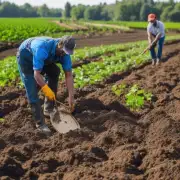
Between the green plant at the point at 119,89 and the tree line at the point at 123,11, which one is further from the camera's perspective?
the tree line at the point at 123,11

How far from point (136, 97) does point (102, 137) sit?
2.79 m

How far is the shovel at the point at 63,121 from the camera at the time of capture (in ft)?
24.3

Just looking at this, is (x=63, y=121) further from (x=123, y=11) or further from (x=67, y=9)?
(x=67, y=9)

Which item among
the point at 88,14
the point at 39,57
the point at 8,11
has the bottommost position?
the point at 8,11

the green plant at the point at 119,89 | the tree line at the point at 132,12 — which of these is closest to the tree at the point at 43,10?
the tree line at the point at 132,12

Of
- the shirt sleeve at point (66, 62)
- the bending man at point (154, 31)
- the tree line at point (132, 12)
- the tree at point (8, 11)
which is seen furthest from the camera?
the tree at point (8, 11)

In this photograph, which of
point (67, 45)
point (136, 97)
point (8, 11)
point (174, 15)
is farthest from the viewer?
point (8, 11)

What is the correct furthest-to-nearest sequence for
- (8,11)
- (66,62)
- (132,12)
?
(8,11) < (132,12) < (66,62)

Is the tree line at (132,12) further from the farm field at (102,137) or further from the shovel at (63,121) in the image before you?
the shovel at (63,121)

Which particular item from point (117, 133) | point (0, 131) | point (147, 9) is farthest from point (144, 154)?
point (147, 9)

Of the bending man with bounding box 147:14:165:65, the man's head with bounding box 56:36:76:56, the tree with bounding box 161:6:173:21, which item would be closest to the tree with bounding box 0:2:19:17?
the tree with bounding box 161:6:173:21

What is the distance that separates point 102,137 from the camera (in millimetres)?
6828

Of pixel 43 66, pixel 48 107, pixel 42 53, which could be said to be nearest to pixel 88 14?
pixel 48 107

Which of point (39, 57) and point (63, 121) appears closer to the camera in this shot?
point (39, 57)
